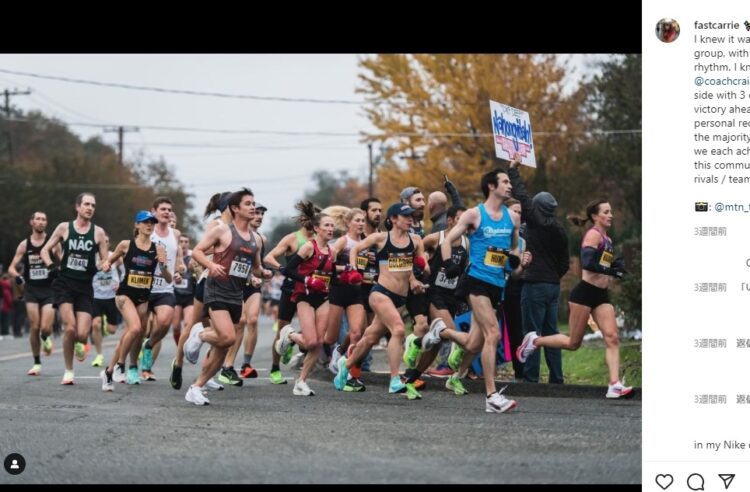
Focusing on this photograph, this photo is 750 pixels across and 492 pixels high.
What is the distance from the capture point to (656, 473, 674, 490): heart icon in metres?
6.36

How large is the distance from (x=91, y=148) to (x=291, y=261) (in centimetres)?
6368

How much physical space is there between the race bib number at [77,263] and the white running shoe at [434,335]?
4.08m

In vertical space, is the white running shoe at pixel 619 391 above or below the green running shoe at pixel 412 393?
above

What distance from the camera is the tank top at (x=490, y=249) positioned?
11.0m

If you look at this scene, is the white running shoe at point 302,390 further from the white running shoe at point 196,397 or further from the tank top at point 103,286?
the tank top at point 103,286

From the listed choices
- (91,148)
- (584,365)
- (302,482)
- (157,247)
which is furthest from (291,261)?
(91,148)

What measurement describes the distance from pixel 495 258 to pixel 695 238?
4160 millimetres

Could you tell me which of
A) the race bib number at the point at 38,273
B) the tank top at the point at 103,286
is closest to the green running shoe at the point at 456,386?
the race bib number at the point at 38,273

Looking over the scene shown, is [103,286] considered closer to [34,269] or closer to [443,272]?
[34,269]

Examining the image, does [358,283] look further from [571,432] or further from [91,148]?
[91,148]

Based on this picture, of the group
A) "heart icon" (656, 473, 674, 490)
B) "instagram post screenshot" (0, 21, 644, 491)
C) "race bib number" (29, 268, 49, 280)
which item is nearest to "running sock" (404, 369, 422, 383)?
"instagram post screenshot" (0, 21, 644, 491)

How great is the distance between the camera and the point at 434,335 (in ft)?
39.8

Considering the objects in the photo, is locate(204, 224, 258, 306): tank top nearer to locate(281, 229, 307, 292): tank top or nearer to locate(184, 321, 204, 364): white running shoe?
locate(184, 321, 204, 364): white running shoe

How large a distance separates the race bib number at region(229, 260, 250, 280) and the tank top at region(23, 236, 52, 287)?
5.38 m
